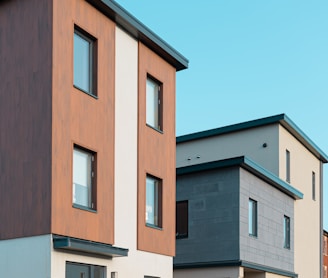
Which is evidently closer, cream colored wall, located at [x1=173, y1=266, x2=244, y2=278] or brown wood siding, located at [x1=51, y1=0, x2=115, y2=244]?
brown wood siding, located at [x1=51, y1=0, x2=115, y2=244]

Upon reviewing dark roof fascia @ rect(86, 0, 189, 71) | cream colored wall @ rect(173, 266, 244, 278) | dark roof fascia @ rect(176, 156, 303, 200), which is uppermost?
dark roof fascia @ rect(86, 0, 189, 71)

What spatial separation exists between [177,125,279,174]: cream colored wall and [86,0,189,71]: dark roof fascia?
10.7 metres

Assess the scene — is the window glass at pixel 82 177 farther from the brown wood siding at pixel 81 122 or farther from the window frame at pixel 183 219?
the window frame at pixel 183 219

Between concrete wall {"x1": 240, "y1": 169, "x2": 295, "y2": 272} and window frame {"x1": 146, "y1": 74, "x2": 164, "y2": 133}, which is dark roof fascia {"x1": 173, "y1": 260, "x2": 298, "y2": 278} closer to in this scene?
concrete wall {"x1": 240, "y1": 169, "x2": 295, "y2": 272}

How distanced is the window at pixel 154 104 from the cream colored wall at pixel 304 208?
1193 centimetres

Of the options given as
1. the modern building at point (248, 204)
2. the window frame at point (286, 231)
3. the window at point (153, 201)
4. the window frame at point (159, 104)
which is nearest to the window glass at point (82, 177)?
the window at point (153, 201)

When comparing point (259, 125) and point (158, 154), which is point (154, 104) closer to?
point (158, 154)

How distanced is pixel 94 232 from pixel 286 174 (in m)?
17.4

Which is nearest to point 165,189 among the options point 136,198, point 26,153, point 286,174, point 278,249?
point 136,198

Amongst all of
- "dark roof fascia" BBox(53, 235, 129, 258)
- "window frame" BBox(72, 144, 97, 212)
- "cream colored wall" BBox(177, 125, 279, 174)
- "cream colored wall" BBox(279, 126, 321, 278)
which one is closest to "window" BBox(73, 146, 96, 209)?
"window frame" BBox(72, 144, 97, 212)

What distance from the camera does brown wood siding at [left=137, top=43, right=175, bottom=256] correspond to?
792 inches

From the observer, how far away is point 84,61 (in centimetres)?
1816

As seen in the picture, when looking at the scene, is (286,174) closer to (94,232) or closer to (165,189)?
(165,189)

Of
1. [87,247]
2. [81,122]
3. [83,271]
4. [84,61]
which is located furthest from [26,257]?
[84,61]
